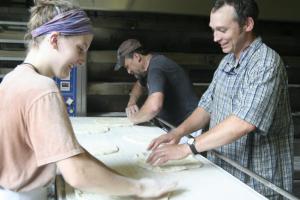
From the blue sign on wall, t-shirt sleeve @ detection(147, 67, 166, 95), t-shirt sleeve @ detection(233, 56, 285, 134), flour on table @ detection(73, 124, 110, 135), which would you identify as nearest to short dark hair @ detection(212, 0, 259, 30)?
t-shirt sleeve @ detection(233, 56, 285, 134)

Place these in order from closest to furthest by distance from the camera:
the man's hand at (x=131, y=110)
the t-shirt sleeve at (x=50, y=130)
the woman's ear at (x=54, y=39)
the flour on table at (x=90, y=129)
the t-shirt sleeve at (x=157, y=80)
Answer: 1. the t-shirt sleeve at (x=50, y=130)
2. the woman's ear at (x=54, y=39)
3. the flour on table at (x=90, y=129)
4. the t-shirt sleeve at (x=157, y=80)
5. the man's hand at (x=131, y=110)

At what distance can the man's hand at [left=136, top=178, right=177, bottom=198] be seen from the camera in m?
1.14

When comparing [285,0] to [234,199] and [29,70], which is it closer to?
[234,199]

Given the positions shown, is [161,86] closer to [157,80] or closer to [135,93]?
[157,80]

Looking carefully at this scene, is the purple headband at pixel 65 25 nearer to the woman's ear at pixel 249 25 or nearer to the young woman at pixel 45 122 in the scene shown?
the young woman at pixel 45 122

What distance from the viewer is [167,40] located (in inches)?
141

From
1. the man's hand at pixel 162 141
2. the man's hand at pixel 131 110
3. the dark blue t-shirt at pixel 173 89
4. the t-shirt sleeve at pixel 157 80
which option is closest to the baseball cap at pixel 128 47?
the dark blue t-shirt at pixel 173 89

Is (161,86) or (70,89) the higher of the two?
(161,86)

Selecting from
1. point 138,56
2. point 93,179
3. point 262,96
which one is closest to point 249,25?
point 262,96

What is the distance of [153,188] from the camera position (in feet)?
3.81

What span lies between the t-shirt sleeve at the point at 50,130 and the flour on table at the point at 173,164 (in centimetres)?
56

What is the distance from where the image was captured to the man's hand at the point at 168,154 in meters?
1.45

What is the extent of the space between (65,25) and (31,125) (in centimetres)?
31

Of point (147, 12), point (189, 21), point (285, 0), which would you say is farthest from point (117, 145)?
point (285, 0)
